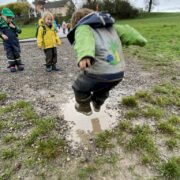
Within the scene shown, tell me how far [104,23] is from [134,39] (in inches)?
23.4

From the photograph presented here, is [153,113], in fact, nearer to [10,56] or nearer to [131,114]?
[131,114]

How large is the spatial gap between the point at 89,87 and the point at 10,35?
431 cm

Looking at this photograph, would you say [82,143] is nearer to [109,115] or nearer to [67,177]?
[67,177]

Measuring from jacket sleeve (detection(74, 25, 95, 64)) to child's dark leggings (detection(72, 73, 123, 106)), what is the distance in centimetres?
47

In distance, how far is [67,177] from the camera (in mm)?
2330

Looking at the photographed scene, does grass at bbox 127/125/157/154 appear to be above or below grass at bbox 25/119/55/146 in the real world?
above

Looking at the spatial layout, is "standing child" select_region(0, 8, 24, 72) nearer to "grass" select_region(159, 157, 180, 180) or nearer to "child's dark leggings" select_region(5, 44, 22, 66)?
"child's dark leggings" select_region(5, 44, 22, 66)

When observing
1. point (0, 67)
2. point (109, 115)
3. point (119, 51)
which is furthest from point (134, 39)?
point (0, 67)

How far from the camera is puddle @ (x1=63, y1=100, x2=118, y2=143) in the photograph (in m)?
3.08

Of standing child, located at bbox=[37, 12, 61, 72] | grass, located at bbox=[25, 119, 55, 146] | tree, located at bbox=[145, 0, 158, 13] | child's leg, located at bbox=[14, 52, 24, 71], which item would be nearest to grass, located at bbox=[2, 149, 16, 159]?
→ grass, located at bbox=[25, 119, 55, 146]

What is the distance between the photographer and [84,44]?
7.45 ft

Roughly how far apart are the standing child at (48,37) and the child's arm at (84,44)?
12.5 feet

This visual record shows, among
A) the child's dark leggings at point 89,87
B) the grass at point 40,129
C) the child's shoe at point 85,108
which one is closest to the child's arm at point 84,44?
the child's dark leggings at point 89,87

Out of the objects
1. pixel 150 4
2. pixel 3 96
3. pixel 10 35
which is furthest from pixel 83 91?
pixel 150 4
